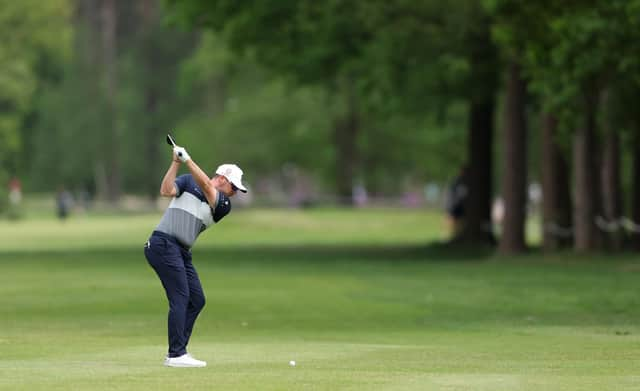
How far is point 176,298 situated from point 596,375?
12.8 feet

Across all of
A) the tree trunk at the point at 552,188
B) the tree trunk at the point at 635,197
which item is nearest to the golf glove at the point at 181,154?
the tree trunk at the point at 552,188

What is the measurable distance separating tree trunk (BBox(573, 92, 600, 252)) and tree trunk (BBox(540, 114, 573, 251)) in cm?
134

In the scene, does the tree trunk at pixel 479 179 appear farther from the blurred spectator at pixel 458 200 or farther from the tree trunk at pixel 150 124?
the tree trunk at pixel 150 124

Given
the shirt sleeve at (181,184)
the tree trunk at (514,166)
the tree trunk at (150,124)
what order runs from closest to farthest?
the shirt sleeve at (181,184)
the tree trunk at (514,166)
the tree trunk at (150,124)

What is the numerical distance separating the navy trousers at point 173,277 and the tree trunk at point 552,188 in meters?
26.8

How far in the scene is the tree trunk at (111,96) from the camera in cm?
12712

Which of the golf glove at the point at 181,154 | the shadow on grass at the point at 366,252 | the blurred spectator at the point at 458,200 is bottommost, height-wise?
the shadow on grass at the point at 366,252

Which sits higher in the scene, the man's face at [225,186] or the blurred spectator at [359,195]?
the man's face at [225,186]

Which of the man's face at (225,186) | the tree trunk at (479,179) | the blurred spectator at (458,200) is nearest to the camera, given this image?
the man's face at (225,186)

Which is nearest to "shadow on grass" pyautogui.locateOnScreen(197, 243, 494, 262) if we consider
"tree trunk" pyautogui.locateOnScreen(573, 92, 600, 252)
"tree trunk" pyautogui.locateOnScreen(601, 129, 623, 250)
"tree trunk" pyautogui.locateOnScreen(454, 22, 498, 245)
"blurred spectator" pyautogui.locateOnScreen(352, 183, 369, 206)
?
"tree trunk" pyautogui.locateOnScreen(454, 22, 498, 245)

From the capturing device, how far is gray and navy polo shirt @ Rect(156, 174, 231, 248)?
51.9 feet

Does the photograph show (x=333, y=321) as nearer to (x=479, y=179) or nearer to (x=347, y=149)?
(x=479, y=179)

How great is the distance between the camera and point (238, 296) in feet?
97.7

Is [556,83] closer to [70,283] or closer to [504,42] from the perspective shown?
[504,42]
